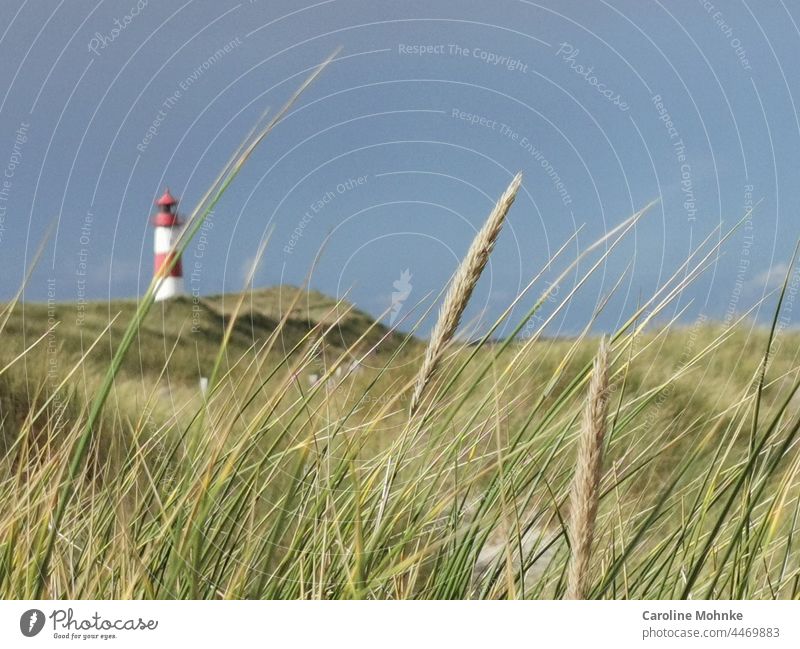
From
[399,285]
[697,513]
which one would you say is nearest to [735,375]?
[697,513]

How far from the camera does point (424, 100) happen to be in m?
1.74

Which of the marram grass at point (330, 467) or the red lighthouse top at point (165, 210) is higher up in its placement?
the red lighthouse top at point (165, 210)

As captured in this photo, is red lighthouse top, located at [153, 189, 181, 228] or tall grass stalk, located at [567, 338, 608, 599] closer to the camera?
tall grass stalk, located at [567, 338, 608, 599]

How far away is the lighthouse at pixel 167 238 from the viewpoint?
148 centimetres

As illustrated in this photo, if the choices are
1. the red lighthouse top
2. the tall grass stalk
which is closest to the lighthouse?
the red lighthouse top

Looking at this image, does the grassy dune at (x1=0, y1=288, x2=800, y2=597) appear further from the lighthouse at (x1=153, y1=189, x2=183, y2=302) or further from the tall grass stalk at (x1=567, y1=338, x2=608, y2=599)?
the tall grass stalk at (x1=567, y1=338, x2=608, y2=599)

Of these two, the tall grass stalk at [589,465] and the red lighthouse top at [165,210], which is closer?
the tall grass stalk at [589,465]

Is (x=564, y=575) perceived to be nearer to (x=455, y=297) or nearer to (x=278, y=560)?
(x=278, y=560)

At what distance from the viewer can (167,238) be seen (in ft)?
4.90

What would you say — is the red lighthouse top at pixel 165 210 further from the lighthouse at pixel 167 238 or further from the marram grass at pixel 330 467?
the marram grass at pixel 330 467

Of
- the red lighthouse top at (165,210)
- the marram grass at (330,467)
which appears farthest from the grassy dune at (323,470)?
the red lighthouse top at (165,210)

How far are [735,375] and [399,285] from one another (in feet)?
2.58

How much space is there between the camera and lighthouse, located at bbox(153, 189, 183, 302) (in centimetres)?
148

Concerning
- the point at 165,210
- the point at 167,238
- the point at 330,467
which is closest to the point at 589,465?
the point at 330,467
